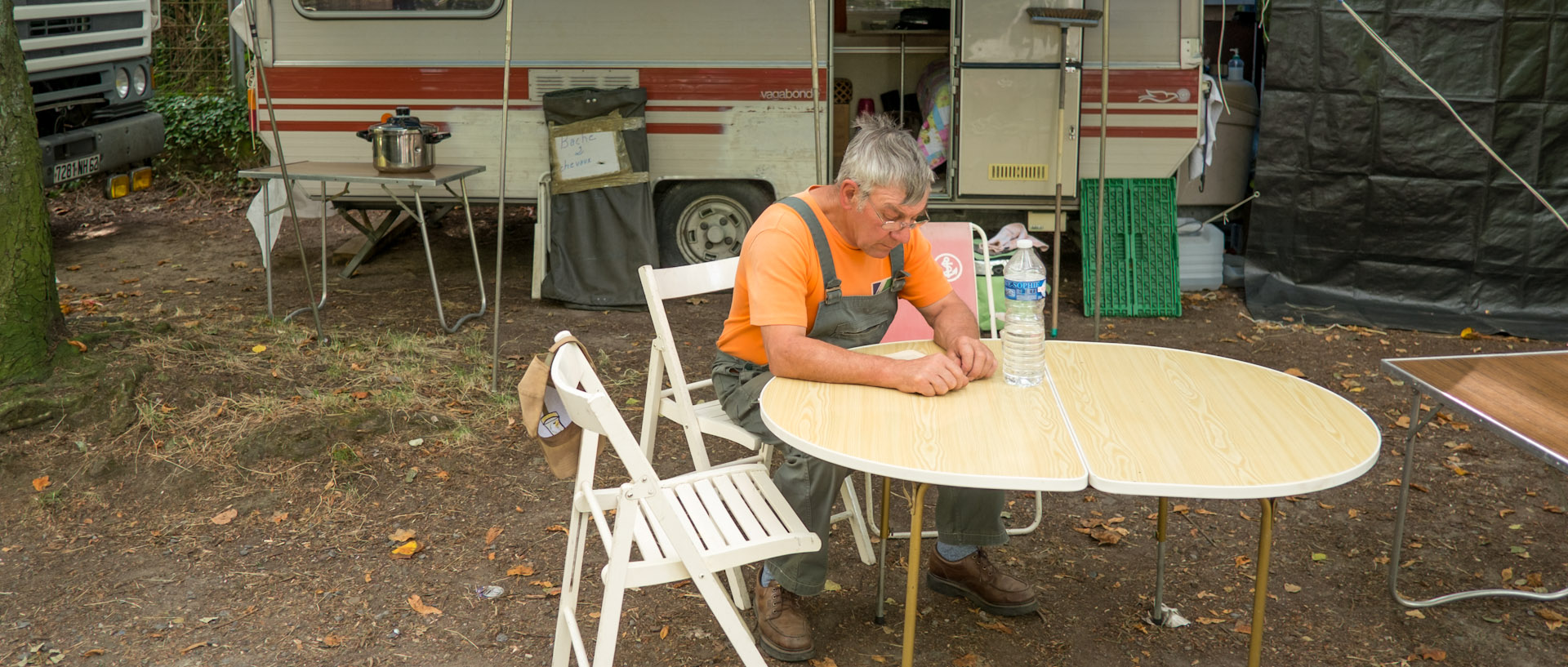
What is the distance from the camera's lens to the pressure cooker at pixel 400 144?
5461 mm

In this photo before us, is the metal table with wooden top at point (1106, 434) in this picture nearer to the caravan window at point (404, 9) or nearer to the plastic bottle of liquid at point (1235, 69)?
the caravan window at point (404, 9)

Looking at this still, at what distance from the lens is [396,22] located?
608cm

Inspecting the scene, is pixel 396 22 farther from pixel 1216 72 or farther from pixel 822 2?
pixel 1216 72

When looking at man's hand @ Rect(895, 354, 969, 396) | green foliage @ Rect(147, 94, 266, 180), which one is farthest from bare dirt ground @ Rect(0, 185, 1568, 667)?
green foliage @ Rect(147, 94, 266, 180)

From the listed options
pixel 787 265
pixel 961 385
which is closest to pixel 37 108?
pixel 787 265

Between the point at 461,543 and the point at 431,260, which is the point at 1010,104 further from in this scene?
the point at 461,543

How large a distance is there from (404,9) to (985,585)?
4.53 metres

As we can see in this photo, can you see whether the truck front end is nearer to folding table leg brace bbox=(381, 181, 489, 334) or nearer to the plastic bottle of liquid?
folding table leg brace bbox=(381, 181, 489, 334)

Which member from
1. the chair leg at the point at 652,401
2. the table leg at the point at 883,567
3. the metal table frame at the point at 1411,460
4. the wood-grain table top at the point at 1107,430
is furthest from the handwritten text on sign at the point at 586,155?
the metal table frame at the point at 1411,460

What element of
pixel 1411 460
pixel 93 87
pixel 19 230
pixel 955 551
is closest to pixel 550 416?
pixel 955 551

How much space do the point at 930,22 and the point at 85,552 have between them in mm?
5231

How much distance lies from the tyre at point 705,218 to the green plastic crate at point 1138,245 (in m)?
1.81

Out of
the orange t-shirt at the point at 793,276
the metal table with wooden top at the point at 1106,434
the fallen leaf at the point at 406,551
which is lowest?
the fallen leaf at the point at 406,551

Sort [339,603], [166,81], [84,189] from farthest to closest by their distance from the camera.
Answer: [166,81] → [84,189] → [339,603]
